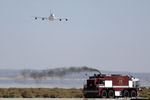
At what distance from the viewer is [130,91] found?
210 ft

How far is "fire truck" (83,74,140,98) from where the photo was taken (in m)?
62.2

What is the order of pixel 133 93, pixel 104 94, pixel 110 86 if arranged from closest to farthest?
1. pixel 104 94
2. pixel 110 86
3. pixel 133 93

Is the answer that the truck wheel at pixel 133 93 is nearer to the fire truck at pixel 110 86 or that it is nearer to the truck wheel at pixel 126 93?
the fire truck at pixel 110 86

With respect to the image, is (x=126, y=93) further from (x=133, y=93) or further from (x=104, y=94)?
(x=104, y=94)

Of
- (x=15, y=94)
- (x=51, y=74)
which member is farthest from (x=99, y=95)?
(x=51, y=74)

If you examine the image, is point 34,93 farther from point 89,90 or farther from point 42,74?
point 42,74

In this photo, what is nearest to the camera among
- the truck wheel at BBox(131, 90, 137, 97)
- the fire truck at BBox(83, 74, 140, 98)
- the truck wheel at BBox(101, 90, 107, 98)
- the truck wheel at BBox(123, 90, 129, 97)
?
the truck wheel at BBox(101, 90, 107, 98)

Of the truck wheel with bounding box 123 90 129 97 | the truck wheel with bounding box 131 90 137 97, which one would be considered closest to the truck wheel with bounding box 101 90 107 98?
the truck wheel with bounding box 123 90 129 97

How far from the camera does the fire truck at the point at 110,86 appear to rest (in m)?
62.2

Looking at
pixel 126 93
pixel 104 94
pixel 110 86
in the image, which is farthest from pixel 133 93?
pixel 104 94

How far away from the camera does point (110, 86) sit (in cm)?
6278

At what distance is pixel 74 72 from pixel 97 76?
8781mm

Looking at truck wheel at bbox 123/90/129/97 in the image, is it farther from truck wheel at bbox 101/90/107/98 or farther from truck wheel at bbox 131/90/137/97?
truck wheel at bbox 101/90/107/98

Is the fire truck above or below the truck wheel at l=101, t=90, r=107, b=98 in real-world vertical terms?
above
